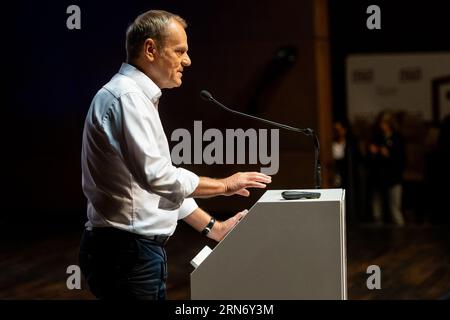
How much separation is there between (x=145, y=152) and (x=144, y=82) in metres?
0.26

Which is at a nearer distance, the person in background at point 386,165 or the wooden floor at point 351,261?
the wooden floor at point 351,261

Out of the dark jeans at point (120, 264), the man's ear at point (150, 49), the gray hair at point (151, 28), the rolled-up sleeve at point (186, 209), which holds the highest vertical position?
the gray hair at point (151, 28)

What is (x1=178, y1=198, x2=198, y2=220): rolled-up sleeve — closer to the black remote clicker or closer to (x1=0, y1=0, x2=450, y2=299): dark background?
the black remote clicker

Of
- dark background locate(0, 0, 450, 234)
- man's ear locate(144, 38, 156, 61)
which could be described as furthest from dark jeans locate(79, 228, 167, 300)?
dark background locate(0, 0, 450, 234)

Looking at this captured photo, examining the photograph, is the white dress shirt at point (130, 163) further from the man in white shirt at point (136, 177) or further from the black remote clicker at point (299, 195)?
the black remote clicker at point (299, 195)

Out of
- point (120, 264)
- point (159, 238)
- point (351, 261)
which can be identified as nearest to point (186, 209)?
point (159, 238)

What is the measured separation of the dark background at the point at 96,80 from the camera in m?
7.00

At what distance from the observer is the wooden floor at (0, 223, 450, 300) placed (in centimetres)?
524

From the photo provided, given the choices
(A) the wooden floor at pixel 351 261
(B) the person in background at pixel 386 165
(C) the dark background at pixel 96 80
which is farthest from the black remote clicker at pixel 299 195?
(B) the person in background at pixel 386 165

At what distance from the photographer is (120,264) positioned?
2.27 metres

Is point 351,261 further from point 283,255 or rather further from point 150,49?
point 150,49

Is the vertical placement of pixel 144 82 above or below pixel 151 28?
below

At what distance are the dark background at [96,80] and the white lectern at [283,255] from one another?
14.1 ft
